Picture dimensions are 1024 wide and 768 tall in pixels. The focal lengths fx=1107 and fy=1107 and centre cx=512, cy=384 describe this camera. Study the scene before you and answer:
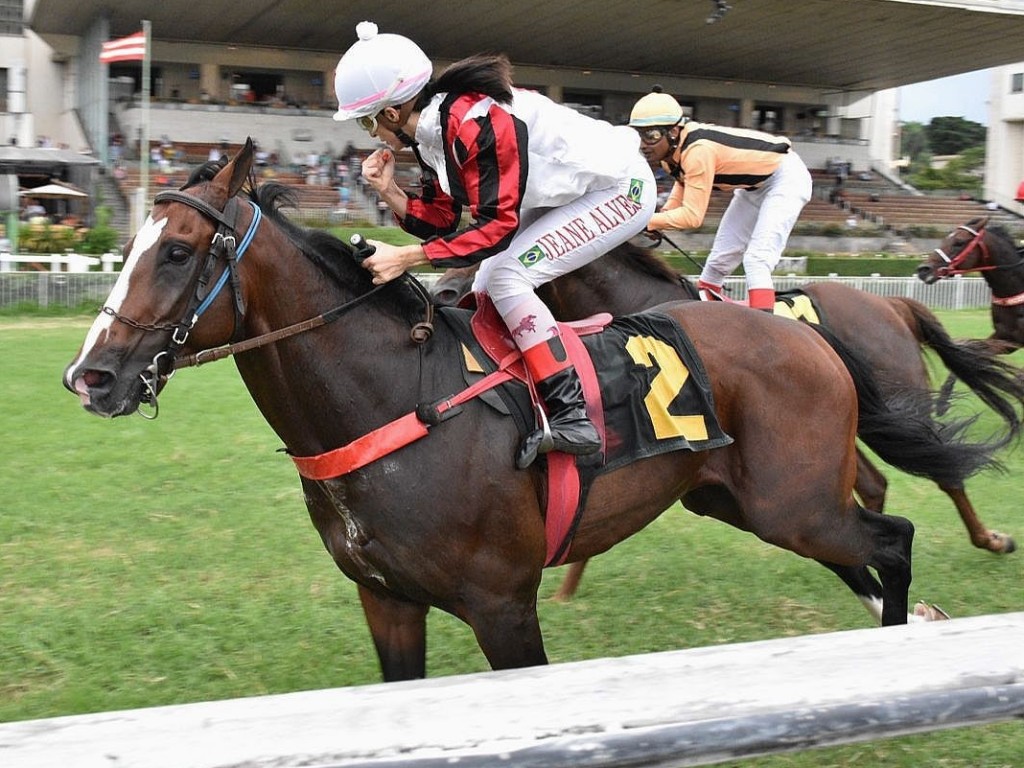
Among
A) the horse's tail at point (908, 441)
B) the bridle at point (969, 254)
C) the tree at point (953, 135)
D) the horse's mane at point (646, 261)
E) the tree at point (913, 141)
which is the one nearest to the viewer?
the horse's tail at point (908, 441)

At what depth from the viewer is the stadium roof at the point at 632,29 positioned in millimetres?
30500

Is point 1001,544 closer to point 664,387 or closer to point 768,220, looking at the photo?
point 768,220

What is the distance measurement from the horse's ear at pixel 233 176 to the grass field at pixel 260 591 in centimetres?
180

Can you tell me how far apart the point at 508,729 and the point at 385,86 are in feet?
5.99

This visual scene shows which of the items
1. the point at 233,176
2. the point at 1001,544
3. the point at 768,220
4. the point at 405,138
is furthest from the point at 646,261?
the point at 233,176

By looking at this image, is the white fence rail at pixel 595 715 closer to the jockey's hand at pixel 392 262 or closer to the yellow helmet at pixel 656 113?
the jockey's hand at pixel 392 262

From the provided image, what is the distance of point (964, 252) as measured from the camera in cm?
980

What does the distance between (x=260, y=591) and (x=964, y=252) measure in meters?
7.41

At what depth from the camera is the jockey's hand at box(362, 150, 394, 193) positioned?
351cm

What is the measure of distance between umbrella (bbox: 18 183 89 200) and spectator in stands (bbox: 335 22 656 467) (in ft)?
77.1

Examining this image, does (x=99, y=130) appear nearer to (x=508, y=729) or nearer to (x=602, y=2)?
(x=602, y=2)

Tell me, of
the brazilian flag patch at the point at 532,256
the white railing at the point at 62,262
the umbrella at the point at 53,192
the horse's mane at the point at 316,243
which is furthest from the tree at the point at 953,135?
the horse's mane at the point at 316,243

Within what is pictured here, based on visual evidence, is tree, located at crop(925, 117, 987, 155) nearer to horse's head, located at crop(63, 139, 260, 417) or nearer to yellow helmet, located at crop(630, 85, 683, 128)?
yellow helmet, located at crop(630, 85, 683, 128)

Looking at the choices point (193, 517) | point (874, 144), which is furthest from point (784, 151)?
point (874, 144)
